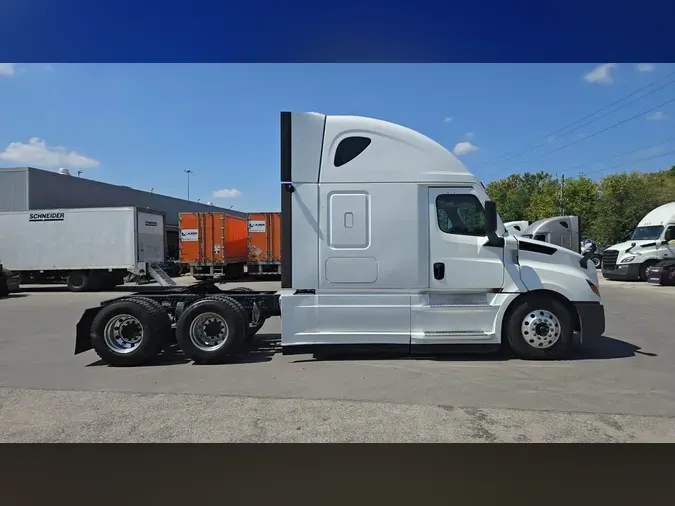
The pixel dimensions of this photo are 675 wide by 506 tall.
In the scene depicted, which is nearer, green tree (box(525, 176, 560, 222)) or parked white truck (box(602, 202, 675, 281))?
parked white truck (box(602, 202, 675, 281))

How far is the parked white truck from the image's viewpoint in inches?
859

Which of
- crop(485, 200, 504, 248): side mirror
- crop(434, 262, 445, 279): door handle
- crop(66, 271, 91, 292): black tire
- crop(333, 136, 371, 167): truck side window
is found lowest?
crop(66, 271, 91, 292): black tire

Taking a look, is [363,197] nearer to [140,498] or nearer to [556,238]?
[556,238]

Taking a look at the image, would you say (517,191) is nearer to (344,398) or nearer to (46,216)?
(46,216)

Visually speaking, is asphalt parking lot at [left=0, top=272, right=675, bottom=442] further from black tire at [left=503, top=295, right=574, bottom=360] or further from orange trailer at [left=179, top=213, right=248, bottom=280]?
orange trailer at [left=179, top=213, right=248, bottom=280]

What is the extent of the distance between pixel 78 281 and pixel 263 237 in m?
8.64

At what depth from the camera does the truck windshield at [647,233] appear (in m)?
22.2

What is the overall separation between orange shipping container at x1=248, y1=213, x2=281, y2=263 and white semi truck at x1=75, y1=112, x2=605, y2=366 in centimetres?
1744

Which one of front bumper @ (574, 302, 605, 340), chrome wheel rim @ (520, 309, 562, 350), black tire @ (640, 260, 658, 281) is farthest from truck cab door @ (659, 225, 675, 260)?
chrome wheel rim @ (520, 309, 562, 350)

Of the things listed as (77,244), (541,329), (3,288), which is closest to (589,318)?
(541,329)

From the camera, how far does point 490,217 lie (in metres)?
7.15

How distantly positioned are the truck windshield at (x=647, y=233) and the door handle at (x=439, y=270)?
65.2ft
